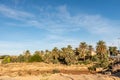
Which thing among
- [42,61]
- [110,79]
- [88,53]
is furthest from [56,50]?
[110,79]

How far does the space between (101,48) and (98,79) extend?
91235mm

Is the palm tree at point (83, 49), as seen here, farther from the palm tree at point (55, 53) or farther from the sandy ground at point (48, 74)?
the sandy ground at point (48, 74)

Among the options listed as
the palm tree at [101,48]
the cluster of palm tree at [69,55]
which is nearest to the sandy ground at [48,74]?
the cluster of palm tree at [69,55]

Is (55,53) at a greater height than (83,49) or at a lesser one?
lesser

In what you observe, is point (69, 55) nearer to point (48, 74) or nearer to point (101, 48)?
point (101, 48)

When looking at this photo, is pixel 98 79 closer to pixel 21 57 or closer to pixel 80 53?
pixel 80 53

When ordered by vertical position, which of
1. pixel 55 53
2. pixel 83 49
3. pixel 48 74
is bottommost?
pixel 48 74

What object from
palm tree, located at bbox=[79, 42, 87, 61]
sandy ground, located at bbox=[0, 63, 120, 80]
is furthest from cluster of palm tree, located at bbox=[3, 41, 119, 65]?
sandy ground, located at bbox=[0, 63, 120, 80]

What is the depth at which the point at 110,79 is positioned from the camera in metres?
30.7

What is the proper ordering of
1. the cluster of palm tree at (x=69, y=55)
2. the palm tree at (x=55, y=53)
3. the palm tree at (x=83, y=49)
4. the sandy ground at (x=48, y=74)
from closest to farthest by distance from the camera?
the sandy ground at (x=48, y=74), the cluster of palm tree at (x=69, y=55), the palm tree at (x=55, y=53), the palm tree at (x=83, y=49)

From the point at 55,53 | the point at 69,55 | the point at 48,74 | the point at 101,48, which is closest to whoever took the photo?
the point at 48,74

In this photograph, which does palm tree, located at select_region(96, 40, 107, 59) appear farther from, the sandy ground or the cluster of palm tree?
the sandy ground

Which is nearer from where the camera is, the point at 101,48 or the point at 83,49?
the point at 101,48

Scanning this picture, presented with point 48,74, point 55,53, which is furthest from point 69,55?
point 48,74
